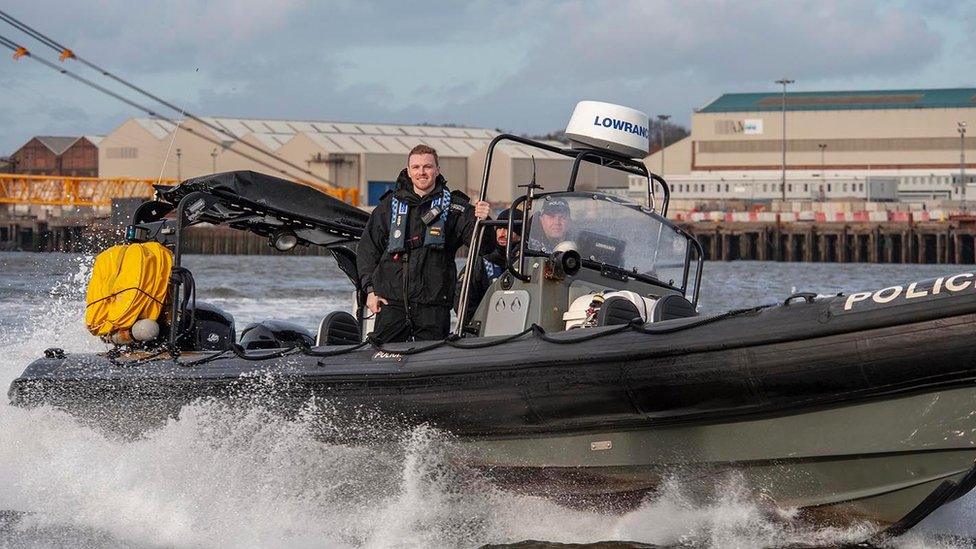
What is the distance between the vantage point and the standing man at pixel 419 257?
24.3 feet

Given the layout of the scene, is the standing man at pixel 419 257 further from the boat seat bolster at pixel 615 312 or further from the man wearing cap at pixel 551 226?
the boat seat bolster at pixel 615 312

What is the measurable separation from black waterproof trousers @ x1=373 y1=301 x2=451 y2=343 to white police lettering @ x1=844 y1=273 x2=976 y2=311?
2.31m

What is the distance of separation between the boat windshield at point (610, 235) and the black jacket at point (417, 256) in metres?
0.42

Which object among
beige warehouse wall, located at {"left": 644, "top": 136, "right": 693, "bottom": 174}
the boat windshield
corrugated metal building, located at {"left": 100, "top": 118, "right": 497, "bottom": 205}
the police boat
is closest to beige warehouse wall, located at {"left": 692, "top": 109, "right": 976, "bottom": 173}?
beige warehouse wall, located at {"left": 644, "top": 136, "right": 693, "bottom": 174}

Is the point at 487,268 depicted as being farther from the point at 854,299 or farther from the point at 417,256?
the point at 854,299

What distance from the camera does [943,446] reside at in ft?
19.7

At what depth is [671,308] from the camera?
7.25 metres

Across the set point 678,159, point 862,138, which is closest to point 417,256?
A: point 862,138

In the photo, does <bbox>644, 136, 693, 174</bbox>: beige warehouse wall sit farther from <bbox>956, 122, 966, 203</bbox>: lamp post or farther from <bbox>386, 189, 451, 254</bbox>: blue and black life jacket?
<bbox>386, 189, 451, 254</bbox>: blue and black life jacket

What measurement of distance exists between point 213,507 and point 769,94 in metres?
72.8

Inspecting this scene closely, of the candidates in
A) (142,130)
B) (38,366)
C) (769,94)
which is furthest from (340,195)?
(38,366)

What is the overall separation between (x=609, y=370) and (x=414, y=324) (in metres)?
1.40

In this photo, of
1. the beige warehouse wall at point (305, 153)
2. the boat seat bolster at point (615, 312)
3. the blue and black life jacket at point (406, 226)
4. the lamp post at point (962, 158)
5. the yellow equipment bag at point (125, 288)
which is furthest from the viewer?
the lamp post at point (962, 158)

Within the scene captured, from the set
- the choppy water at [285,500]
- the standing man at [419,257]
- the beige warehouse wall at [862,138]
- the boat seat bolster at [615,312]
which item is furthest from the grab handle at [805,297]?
the beige warehouse wall at [862,138]
